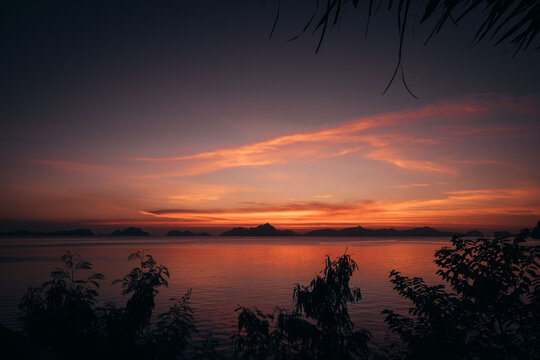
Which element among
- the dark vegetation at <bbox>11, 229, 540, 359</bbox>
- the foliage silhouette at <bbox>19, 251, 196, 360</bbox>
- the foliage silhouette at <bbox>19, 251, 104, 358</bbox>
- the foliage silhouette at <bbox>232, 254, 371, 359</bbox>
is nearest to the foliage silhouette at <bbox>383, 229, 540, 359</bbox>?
the dark vegetation at <bbox>11, 229, 540, 359</bbox>

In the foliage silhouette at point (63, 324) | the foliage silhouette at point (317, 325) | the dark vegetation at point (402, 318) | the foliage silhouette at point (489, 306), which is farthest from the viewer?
the foliage silhouette at point (317, 325)

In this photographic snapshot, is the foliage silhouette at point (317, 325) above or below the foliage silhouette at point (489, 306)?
below

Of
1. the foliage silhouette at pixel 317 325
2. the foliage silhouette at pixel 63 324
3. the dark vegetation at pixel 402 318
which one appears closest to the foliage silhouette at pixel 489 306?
the dark vegetation at pixel 402 318

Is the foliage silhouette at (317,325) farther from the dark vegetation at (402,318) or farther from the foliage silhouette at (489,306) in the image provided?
the foliage silhouette at (489,306)

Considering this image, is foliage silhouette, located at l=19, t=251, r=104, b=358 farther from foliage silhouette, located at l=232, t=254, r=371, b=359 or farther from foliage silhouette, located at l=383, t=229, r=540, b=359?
foliage silhouette, located at l=383, t=229, r=540, b=359

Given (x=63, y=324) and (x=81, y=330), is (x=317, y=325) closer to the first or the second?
(x=81, y=330)

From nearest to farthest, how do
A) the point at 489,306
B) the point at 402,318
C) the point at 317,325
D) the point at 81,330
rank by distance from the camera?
the point at 489,306, the point at 402,318, the point at 81,330, the point at 317,325

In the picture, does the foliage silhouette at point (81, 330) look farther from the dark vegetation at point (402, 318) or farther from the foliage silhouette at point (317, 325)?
the foliage silhouette at point (317, 325)

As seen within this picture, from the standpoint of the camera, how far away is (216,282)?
55.5 m

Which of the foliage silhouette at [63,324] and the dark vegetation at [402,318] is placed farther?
the foliage silhouette at [63,324]

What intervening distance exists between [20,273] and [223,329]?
5236cm

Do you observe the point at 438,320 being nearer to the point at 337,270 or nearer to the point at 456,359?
the point at 456,359

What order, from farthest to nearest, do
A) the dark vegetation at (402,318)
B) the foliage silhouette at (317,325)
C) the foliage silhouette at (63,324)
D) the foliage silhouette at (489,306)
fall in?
the foliage silhouette at (317,325)
the foliage silhouette at (63,324)
the dark vegetation at (402,318)
the foliage silhouette at (489,306)

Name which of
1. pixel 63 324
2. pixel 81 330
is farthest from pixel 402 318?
pixel 63 324
